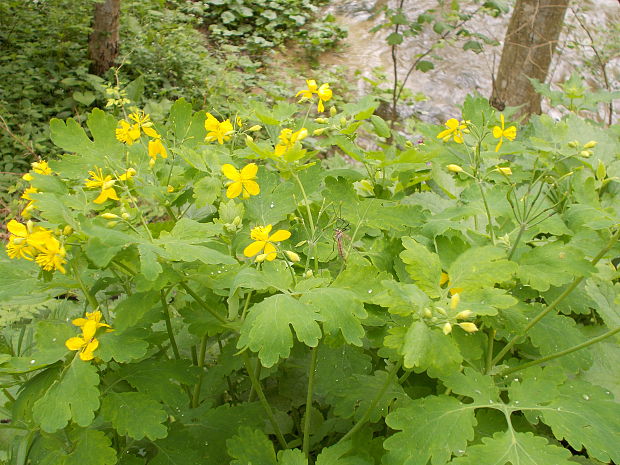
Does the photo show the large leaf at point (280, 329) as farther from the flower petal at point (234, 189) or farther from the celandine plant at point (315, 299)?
the flower petal at point (234, 189)

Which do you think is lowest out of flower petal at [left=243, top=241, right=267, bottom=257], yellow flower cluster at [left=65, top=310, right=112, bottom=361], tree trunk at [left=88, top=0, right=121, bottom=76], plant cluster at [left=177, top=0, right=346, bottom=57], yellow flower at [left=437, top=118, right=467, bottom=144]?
plant cluster at [left=177, top=0, right=346, bottom=57]

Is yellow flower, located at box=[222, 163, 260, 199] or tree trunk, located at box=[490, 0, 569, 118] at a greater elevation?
yellow flower, located at box=[222, 163, 260, 199]

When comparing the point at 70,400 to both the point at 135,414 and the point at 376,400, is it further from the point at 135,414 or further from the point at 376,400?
the point at 376,400

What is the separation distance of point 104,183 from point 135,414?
1.64 ft

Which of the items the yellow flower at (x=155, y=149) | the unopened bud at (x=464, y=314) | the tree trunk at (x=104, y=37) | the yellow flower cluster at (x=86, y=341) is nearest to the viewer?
the unopened bud at (x=464, y=314)

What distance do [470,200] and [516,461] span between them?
24.0 inches

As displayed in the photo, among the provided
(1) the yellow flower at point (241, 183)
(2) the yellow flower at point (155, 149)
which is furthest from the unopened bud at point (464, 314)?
(2) the yellow flower at point (155, 149)

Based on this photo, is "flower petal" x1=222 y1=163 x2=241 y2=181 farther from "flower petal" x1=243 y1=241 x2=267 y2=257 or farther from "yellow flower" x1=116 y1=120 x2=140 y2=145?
"yellow flower" x1=116 y1=120 x2=140 y2=145

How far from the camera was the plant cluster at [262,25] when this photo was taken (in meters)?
7.61

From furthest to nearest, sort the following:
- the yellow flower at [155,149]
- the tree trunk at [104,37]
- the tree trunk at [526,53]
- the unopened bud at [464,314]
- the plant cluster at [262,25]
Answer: the plant cluster at [262,25], the tree trunk at [104,37], the tree trunk at [526,53], the yellow flower at [155,149], the unopened bud at [464,314]

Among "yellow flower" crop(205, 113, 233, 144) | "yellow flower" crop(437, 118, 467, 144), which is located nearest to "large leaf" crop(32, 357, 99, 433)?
"yellow flower" crop(205, 113, 233, 144)

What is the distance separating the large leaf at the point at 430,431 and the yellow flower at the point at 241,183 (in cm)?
57

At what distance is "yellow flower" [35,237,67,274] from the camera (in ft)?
3.06

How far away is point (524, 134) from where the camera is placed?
1.89 m
